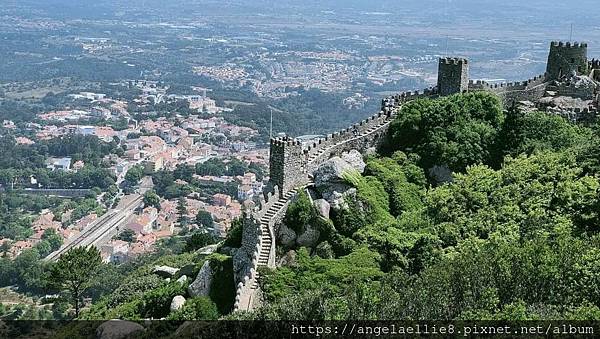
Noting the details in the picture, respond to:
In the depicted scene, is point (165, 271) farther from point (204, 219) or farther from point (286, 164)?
point (204, 219)

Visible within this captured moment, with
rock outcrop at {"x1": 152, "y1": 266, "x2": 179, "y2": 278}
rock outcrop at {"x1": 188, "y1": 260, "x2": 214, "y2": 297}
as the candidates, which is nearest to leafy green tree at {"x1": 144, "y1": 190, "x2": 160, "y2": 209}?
rock outcrop at {"x1": 152, "y1": 266, "x2": 179, "y2": 278}

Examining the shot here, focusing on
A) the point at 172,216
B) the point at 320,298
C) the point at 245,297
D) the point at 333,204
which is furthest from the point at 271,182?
the point at 172,216

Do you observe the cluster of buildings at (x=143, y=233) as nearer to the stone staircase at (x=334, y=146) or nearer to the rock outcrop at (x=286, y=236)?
the stone staircase at (x=334, y=146)

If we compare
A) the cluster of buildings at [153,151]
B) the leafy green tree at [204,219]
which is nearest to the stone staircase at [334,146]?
the cluster of buildings at [153,151]

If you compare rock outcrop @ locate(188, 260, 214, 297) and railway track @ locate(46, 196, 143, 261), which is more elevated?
rock outcrop @ locate(188, 260, 214, 297)

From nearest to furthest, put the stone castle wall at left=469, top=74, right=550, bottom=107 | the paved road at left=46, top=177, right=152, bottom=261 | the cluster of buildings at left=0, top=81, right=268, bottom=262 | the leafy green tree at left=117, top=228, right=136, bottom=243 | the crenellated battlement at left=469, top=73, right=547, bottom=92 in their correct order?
the crenellated battlement at left=469, top=73, right=547, bottom=92
the stone castle wall at left=469, top=74, right=550, bottom=107
the paved road at left=46, top=177, right=152, bottom=261
the leafy green tree at left=117, top=228, right=136, bottom=243
the cluster of buildings at left=0, top=81, right=268, bottom=262

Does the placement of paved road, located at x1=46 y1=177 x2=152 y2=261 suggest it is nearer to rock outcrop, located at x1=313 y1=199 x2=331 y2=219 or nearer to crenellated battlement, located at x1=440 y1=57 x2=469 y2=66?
crenellated battlement, located at x1=440 y1=57 x2=469 y2=66

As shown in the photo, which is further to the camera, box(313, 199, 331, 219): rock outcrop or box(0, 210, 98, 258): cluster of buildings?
box(0, 210, 98, 258): cluster of buildings
